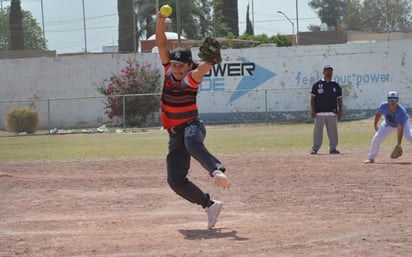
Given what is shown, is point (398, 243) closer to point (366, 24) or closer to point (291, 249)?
point (291, 249)

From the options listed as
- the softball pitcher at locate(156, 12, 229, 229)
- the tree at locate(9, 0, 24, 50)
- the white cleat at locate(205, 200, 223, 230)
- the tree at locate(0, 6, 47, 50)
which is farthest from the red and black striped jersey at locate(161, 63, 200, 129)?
the tree at locate(9, 0, 24, 50)

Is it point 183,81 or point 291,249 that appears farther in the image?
point 183,81

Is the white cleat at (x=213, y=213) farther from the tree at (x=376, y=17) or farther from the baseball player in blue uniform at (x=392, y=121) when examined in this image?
the tree at (x=376, y=17)

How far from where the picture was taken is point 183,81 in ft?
27.6

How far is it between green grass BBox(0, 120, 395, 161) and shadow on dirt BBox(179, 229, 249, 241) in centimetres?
1125

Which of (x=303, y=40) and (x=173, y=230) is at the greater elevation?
(x=303, y=40)

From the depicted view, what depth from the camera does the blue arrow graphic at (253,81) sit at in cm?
3591

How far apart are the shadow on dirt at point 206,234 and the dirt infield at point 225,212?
11 mm

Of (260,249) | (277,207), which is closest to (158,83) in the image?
(277,207)

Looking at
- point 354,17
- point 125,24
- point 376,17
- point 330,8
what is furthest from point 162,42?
point 330,8

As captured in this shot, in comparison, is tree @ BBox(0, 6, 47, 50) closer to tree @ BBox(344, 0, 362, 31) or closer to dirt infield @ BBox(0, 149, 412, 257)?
tree @ BBox(344, 0, 362, 31)

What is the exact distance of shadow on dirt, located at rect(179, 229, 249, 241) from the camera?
799 cm

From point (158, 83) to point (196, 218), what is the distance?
28.1 meters

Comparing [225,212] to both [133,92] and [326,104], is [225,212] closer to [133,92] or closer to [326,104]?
[326,104]
